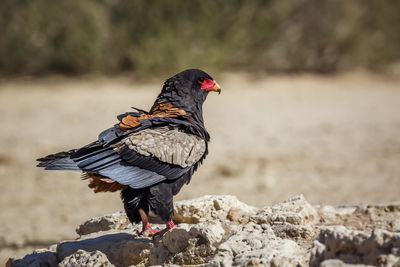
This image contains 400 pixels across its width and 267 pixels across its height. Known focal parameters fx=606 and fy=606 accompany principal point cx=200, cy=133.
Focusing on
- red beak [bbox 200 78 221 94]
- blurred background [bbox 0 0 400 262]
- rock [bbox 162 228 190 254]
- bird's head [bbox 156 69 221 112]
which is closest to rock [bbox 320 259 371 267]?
rock [bbox 162 228 190 254]

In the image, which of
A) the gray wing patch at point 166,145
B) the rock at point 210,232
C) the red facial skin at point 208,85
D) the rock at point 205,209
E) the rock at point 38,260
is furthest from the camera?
the red facial skin at point 208,85

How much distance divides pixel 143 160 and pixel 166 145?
0.20m

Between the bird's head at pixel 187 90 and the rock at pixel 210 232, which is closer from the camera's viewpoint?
the rock at pixel 210 232

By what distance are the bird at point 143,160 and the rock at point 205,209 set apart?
356mm

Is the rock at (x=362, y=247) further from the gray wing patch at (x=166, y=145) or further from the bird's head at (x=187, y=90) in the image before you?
the bird's head at (x=187, y=90)

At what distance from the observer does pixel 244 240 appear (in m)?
3.68

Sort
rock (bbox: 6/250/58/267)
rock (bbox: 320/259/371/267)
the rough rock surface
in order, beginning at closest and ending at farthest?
rock (bbox: 320/259/371/267) → the rough rock surface → rock (bbox: 6/250/58/267)

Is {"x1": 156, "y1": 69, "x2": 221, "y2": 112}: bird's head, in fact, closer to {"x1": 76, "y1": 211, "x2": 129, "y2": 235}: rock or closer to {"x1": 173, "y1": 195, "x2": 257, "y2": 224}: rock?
{"x1": 173, "y1": 195, "x2": 257, "y2": 224}: rock

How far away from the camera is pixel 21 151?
11219 mm

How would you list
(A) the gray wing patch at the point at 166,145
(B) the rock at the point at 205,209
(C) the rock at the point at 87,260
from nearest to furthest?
(C) the rock at the point at 87,260 → (A) the gray wing patch at the point at 166,145 → (B) the rock at the point at 205,209

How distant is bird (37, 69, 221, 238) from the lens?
4.07 meters

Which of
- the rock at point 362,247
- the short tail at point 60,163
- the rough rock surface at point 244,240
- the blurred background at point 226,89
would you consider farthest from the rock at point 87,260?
the blurred background at point 226,89

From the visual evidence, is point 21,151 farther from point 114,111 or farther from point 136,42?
point 136,42

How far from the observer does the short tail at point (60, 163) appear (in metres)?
4.00
